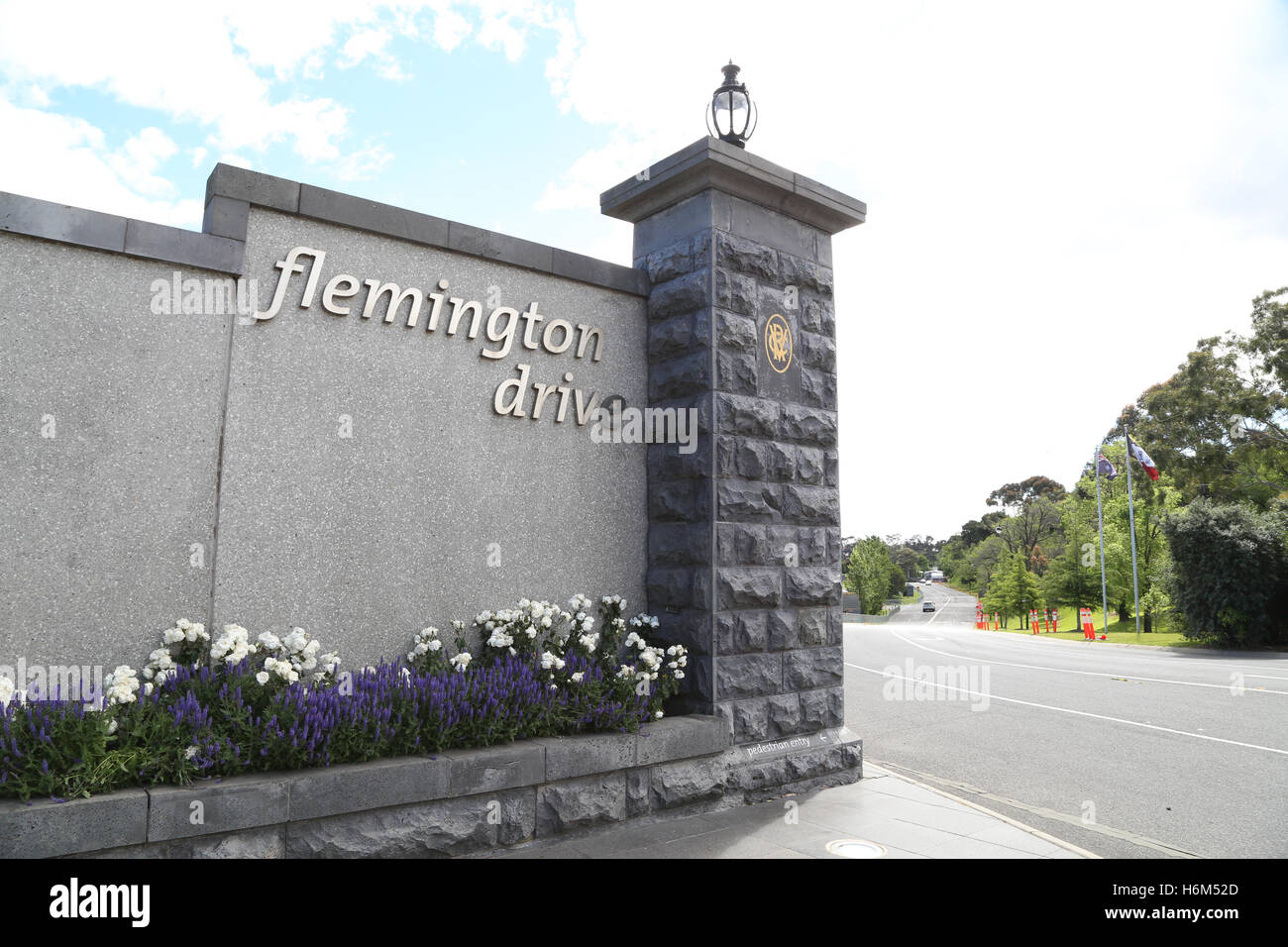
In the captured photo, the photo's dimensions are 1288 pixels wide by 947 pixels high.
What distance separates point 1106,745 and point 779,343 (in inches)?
242

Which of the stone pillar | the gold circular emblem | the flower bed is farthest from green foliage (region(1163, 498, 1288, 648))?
the flower bed

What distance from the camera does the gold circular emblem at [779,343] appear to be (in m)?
6.48

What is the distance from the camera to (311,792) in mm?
3865

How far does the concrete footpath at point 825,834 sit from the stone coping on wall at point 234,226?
12.3 ft

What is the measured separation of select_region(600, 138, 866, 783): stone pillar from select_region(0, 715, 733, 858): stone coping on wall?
0.97 metres

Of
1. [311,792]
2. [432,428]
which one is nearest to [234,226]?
[432,428]

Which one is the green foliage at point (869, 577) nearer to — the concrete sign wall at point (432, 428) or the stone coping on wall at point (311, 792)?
the concrete sign wall at point (432, 428)

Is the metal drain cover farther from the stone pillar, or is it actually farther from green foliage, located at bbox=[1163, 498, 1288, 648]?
green foliage, located at bbox=[1163, 498, 1288, 648]

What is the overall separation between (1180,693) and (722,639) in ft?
36.0

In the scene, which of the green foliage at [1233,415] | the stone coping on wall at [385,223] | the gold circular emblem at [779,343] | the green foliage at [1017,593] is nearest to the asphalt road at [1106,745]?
the gold circular emblem at [779,343]

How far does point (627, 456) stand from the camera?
250 inches

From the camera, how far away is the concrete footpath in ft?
15.3

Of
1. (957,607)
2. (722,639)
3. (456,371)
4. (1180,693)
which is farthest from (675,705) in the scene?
(957,607)
